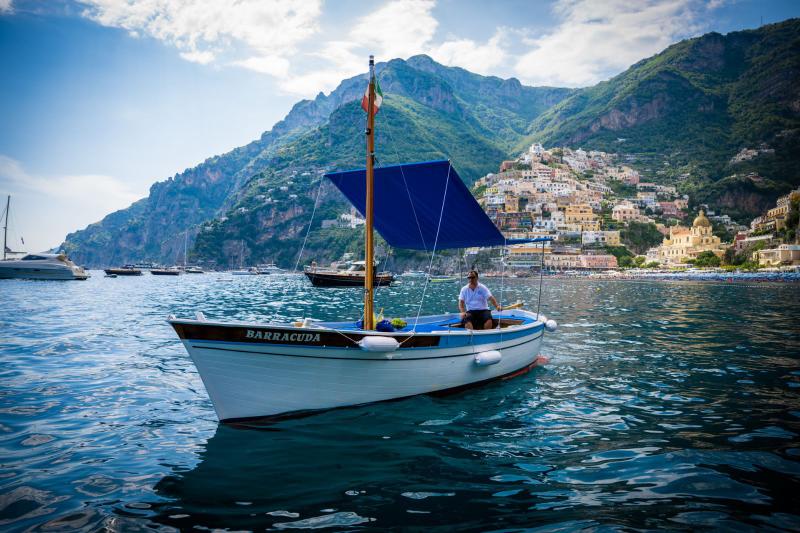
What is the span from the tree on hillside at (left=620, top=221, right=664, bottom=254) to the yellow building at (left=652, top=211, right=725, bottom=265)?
12715mm

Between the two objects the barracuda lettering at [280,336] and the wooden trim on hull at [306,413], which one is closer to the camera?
the barracuda lettering at [280,336]

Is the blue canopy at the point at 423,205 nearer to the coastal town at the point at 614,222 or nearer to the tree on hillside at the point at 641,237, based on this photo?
the coastal town at the point at 614,222

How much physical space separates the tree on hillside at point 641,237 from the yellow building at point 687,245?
12715mm

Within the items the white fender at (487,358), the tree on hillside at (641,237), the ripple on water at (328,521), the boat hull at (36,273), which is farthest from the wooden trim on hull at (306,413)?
the tree on hillside at (641,237)

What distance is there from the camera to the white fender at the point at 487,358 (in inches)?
334

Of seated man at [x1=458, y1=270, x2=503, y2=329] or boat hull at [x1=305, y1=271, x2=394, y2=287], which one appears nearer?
seated man at [x1=458, y1=270, x2=503, y2=329]

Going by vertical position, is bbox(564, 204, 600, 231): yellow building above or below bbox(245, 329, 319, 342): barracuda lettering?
above

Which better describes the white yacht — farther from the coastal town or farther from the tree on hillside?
the tree on hillside

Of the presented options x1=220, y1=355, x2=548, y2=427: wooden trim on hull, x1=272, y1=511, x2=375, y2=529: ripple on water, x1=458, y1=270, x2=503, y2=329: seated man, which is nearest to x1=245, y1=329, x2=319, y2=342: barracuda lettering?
x1=220, y1=355, x2=548, y2=427: wooden trim on hull

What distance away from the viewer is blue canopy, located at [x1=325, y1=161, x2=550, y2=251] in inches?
328

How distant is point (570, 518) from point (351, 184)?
781 cm

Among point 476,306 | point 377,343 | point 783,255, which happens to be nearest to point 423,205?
point 476,306

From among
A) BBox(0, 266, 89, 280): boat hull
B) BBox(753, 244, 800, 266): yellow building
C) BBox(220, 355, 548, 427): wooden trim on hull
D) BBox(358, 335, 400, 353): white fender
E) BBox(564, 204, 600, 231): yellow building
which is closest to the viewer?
BBox(358, 335, 400, 353): white fender

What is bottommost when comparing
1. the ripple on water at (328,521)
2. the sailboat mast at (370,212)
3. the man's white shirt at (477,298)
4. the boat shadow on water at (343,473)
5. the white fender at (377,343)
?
the boat shadow on water at (343,473)
